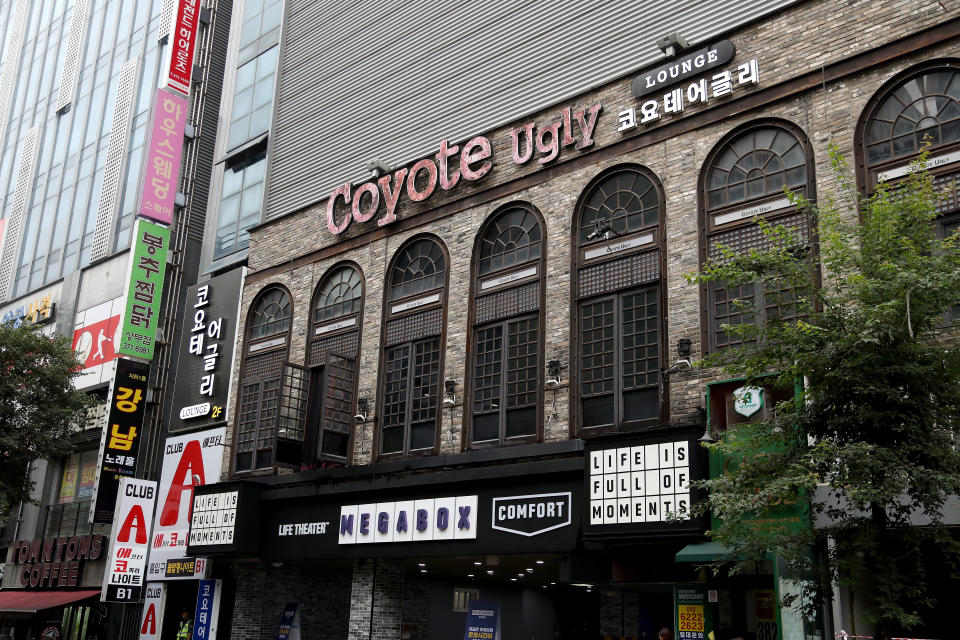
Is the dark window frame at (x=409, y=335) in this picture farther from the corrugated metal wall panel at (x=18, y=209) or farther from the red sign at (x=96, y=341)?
the corrugated metal wall panel at (x=18, y=209)

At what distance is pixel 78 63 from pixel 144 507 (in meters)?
27.1

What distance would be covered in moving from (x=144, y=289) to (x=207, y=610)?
40.2 feet

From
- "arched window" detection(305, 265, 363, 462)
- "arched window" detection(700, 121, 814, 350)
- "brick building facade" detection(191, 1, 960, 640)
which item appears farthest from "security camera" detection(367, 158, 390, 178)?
"arched window" detection(700, 121, 814, 350)

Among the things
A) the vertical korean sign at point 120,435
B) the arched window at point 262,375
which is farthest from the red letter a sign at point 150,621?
the arched window at point 262,375

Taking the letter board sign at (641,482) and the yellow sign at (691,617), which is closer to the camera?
the letter board sign at (641,482)

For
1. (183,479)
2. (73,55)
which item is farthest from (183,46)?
(183,479)

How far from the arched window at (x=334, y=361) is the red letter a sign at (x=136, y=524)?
7978mm

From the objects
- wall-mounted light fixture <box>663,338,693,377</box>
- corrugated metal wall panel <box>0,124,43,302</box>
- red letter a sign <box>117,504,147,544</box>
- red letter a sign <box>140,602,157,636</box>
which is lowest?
red letter a sign <box>140,602,157,636</box>

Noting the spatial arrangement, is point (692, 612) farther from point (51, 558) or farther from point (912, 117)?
point (51, 558)

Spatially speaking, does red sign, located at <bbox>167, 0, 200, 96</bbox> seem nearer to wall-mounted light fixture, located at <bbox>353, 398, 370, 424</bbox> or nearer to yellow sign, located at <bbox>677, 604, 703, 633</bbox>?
wall-mounted light fixture, located at <bbox>353, 398, 370, 424</bbox>

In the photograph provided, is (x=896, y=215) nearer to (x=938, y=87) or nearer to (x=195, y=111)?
(x=938, y=87)

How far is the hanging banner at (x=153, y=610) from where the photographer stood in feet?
89.8

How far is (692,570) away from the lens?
54.1 ft

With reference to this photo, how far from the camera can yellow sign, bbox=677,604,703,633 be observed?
1628cm
